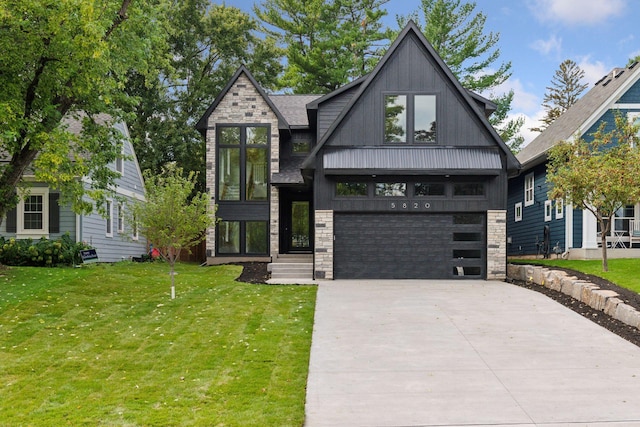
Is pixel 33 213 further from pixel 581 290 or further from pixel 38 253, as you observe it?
pixel 581 290

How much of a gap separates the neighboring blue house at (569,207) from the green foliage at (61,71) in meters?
13.5

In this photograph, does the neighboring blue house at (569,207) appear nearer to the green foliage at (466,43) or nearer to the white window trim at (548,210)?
the white window trim at (548,210)

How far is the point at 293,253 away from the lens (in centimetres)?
2342

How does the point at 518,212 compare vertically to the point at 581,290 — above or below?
above

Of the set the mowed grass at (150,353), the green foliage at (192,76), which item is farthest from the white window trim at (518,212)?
the green foliage at (192,76)

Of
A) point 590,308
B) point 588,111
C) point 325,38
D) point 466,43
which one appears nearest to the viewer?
point 590,308

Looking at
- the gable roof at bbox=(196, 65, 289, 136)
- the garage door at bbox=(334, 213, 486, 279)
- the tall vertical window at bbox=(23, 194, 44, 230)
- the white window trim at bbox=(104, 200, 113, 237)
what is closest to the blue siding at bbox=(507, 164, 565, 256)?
the garage door at bbox=(334, 213, 486, 279)

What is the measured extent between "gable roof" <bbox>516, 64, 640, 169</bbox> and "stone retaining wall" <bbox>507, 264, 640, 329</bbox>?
445 cm

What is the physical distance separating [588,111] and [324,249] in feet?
37.9

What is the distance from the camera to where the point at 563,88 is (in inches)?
1948

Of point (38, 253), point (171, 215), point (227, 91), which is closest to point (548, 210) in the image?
Result: point (227, 91)

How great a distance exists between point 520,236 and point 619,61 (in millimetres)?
17310

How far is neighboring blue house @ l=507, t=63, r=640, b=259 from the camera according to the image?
69.3 feet

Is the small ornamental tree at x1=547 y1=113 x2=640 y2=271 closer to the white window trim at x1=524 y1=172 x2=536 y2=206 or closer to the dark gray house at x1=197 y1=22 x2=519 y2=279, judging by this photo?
the dark gray house at x1=197 y1=22 x2=519 y2=279
